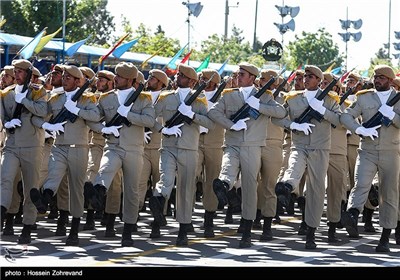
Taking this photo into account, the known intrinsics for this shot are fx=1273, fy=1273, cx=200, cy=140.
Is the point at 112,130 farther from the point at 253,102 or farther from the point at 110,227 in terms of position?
the point at 253,102

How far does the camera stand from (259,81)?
57.5ft

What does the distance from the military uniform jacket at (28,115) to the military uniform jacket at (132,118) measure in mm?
687

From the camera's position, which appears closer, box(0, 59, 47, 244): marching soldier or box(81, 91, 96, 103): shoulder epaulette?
box(0, 59, 47, 244): marching soldier

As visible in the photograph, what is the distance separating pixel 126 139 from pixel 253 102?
1.60 metres

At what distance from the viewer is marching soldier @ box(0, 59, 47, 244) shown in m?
15.0

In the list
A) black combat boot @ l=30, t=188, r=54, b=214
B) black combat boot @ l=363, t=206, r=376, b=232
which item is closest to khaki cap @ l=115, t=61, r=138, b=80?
black combat boot @ l=30, t=188, r=54, b=214

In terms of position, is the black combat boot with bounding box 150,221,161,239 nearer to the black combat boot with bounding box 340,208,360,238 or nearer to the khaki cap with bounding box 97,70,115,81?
the khaki cap with bounding box 97,70,115,81

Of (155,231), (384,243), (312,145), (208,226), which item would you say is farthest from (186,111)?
(384,243)

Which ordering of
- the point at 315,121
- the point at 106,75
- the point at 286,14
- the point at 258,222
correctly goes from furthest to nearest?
the point at 286,14
the point at 258,222
the point at 106,75
the point at 315,121

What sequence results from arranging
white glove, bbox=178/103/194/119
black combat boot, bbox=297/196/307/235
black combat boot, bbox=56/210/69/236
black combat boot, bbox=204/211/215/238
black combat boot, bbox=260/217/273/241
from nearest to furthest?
white glove, bbox=178/103/194/119 < black combat boot, bbox=56/210/69/236 < black combat boot, bbox=260/217/273/241 < black combat boot, bbox=204/211/215/238 < black combat boot, bbox=297/196/307/235

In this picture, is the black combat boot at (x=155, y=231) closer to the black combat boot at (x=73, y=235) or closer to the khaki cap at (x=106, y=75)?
the black combat boot at (x=73, y=235)

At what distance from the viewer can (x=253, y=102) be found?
50.0 ft

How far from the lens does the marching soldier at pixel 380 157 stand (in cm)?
1486
